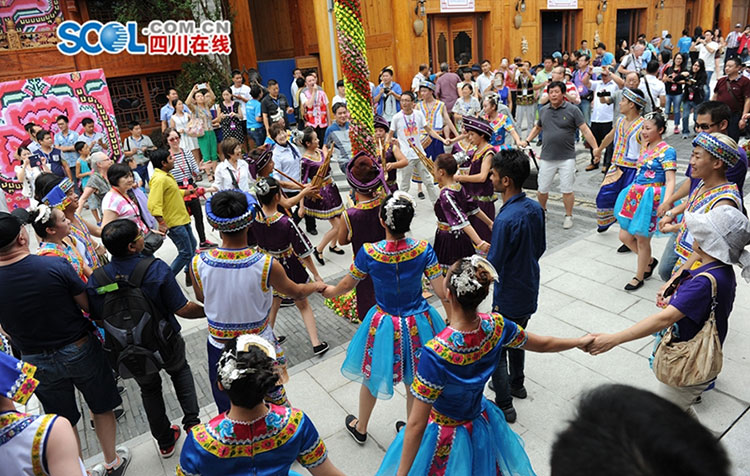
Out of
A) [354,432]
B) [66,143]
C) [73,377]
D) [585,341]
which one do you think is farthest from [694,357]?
[66,143]

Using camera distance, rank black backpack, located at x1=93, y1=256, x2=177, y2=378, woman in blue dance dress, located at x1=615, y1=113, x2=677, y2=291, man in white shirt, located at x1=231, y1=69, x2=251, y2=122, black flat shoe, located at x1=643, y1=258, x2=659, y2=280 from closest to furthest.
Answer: black backpack, located at x1=93, y1=256, x2=177, y2=378, woman in blue dance dress, located at x1=615, y1=113, x2=677, y2=291, black flat shoe, located at x1=643, y1=258, x2=659, y2=280, man in white shirt, located at x1=231, y1=69, x2=251, y2=122

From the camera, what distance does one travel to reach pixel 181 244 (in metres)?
6.45

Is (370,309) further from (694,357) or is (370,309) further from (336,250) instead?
(336,250)

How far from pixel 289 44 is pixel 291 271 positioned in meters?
15.1

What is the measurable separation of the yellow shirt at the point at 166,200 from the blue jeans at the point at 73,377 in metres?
2.75

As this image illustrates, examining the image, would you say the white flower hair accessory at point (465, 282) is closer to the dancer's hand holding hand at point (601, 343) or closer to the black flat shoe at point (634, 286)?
the dancer's hand holding hand at point (601, 343)

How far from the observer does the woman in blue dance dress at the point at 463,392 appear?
8.05ft

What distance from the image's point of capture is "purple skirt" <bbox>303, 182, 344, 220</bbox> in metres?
7.03

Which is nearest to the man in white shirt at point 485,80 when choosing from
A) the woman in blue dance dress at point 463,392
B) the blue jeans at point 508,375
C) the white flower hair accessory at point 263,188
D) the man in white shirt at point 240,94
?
the man in white shirt at point 240,94

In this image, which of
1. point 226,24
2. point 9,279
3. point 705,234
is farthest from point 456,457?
point 226,24

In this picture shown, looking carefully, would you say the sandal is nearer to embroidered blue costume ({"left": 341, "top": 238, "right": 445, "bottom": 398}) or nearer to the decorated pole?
the decorated pole

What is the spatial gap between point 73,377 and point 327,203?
4.15 metres

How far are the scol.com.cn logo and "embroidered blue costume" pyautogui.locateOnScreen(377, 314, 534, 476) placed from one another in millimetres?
14661

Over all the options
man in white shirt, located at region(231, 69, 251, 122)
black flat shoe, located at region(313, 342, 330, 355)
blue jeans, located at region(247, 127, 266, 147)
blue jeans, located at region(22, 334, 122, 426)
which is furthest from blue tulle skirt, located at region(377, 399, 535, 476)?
man in white shirt, located at region(231, 69, 251, 122)
